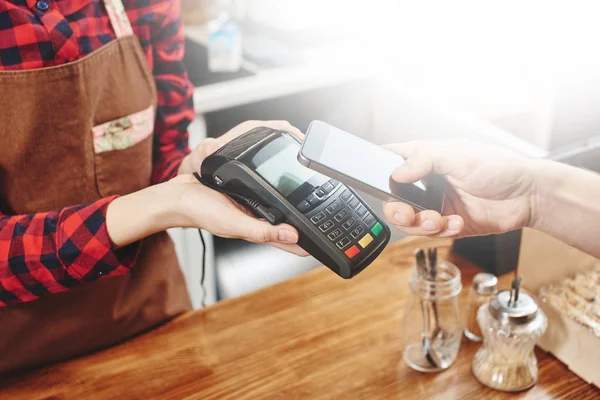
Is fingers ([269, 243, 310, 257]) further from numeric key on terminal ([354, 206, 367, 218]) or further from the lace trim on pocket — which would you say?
the lace trim on pocket

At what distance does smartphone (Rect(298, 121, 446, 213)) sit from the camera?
0.75 metres

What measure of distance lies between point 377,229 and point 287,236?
0.12 m

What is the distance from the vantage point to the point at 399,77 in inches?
68.2

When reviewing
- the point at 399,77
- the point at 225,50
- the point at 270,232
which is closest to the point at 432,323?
the point at 270,232

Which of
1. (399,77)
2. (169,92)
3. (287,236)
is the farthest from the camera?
(399,77)

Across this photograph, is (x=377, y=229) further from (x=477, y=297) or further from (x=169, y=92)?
(x=169, y=92)

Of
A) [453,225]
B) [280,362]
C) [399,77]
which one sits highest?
[453,225]

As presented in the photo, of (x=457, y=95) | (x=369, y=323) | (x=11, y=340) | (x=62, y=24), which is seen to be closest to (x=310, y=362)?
(x=369, y=323)

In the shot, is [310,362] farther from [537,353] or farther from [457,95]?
[457,95]

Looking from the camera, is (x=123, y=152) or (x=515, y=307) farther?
(x=123, y=152)

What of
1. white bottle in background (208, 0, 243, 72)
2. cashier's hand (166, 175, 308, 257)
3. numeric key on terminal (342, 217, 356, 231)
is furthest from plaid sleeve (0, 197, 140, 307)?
white bottle in background (208, 0, 243, 72)

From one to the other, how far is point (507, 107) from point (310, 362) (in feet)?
3.48

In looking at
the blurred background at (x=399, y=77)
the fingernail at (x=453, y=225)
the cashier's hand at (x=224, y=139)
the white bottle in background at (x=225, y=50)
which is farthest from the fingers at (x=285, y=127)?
the white bottle in background at (x=225, y=50)

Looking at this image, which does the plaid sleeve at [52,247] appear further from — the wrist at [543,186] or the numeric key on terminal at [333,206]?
the wrist at [543,186]
